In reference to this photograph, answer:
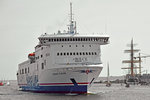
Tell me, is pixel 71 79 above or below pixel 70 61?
below

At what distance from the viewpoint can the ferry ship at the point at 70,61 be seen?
165 feet

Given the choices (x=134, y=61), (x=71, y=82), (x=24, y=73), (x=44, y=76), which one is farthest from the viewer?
(x=134, y=61)

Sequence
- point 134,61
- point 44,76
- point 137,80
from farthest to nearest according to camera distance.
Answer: point 134,61, point 137,80, point 44,76

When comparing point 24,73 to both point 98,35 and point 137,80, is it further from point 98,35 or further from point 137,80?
point 137,80

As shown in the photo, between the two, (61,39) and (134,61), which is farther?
(134,61)

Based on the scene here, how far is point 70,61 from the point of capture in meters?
50.8

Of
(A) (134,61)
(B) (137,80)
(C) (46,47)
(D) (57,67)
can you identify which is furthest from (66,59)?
(A) (134,61)

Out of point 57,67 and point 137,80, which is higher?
point 57,67

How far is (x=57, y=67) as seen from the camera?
50719mm

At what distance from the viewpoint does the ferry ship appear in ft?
165

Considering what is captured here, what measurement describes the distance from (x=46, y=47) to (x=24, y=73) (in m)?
23.4

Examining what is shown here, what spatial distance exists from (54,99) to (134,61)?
362 ft

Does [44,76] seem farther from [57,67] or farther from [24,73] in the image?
[24,73]

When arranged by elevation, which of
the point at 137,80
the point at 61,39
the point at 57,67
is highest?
the point at 61,39
